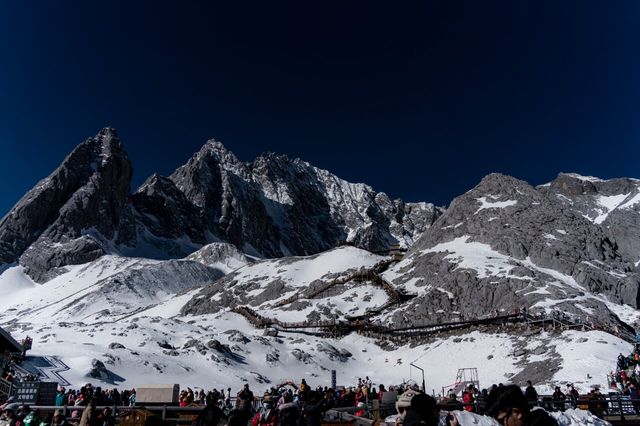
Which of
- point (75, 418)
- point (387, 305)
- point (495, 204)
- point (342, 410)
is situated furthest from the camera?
point (495, 204)

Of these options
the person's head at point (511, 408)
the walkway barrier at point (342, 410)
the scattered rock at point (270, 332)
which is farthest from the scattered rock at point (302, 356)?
the person's head at point (511, 408)

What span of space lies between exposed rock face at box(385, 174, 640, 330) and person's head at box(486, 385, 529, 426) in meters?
62.0

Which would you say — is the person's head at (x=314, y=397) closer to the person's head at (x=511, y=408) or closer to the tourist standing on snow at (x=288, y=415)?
the tourist standing on snow at (x=288, y=415)

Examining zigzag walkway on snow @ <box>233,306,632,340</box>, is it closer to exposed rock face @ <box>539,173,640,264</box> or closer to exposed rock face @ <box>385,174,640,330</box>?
exposed rock face @ <box>385,174,640,330</box>

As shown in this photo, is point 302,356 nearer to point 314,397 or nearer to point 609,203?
point 314,397

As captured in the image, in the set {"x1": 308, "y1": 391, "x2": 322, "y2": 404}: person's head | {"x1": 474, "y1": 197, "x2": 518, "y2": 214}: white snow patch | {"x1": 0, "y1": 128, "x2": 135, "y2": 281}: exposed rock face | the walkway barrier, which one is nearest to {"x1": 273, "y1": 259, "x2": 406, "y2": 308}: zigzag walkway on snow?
{"x1": 474, "y1": 197, "x2": 518, "y2": 214}: white snow patch

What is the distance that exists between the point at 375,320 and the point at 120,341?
119 ft

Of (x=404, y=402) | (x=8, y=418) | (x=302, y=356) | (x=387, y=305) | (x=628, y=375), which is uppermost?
(x=387, y=305)

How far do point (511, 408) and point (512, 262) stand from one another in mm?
82686

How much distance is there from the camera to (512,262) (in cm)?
8256

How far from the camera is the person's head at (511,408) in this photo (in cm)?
545

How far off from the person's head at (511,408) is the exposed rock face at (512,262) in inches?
2441

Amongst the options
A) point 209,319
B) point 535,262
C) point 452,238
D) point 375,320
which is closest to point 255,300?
point 209,319

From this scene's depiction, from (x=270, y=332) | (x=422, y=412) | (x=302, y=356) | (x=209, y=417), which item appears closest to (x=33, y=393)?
(x=209, y=417)
